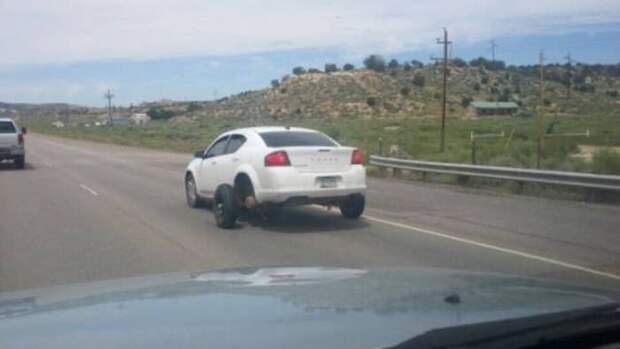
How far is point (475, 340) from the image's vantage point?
3262 mm

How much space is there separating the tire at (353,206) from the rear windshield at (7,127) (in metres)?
21.2

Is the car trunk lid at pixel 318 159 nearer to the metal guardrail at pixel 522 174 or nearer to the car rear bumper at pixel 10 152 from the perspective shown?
the metal guardrail at pixel 522 174

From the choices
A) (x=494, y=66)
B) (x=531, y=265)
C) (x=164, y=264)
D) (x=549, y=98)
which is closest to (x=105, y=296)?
(x=164, y=264)

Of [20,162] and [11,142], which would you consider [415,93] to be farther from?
[11,142]

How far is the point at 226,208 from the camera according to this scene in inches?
532

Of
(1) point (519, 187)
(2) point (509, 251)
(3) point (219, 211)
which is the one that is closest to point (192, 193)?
(3) point (219, 211)

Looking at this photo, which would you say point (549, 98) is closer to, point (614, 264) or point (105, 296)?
point (614, 264)

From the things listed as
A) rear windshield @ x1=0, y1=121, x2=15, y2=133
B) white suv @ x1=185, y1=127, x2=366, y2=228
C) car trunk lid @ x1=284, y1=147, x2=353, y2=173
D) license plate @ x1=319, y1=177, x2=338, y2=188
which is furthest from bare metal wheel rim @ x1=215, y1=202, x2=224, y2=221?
rear windshield @ x1=0, y1=121, x2=15, y2=133

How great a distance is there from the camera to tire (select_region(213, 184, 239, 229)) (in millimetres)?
13516

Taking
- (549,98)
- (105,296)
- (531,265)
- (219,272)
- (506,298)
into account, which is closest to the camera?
(506,298)

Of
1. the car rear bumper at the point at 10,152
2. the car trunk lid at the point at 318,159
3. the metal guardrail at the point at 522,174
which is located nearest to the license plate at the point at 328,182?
the car trunk lid at the point at 318,159

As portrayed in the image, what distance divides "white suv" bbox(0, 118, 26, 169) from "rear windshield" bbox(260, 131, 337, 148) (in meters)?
20.6

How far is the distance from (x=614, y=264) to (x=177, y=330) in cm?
792

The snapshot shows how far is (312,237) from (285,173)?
1.10 m
